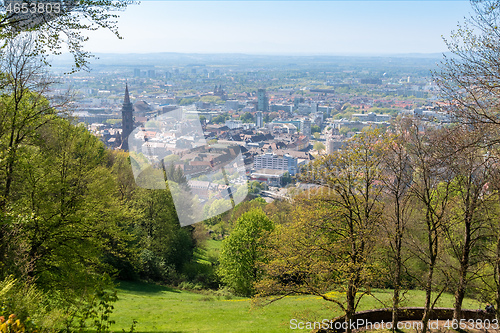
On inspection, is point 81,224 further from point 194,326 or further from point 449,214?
point 449,214

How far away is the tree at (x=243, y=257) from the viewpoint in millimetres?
19078

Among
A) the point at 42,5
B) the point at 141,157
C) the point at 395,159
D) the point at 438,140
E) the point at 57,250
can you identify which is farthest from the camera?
the point at 141,157

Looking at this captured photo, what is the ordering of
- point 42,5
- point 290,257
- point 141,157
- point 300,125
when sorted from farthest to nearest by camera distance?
1. point 300,125
2. point 141,157
3. point 290,257
4. point 42,5

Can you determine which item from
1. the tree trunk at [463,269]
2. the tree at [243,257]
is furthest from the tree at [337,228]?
the tree at [243,257]

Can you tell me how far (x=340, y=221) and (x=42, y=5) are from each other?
7.83 metres

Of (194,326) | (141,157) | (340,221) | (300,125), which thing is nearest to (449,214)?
(340,221)

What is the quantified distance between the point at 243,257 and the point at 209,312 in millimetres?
6741

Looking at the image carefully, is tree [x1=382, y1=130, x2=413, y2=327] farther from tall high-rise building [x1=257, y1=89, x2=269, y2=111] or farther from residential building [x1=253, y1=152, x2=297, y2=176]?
tall high-rise building [x1=257, y1=89, x2=269, y2=111]

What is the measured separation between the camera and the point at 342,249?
9.28 metres

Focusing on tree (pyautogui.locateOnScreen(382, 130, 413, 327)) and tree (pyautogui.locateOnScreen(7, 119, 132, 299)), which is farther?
tree (pyautogui.locateOnScreen(7, 119, 132, 299))

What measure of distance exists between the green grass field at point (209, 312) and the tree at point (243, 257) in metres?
2.14

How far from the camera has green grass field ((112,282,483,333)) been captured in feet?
35.1

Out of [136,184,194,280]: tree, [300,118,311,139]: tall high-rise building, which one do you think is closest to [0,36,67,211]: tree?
[136,184,194,280]: tree

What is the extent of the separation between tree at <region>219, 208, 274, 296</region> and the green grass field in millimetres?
2145
